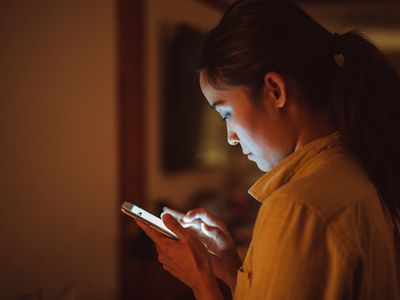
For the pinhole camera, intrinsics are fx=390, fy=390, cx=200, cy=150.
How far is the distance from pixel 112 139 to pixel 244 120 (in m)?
1.25

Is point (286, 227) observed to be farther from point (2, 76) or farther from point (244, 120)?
point (2, 76)

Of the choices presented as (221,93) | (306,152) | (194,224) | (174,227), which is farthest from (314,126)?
(194,224)

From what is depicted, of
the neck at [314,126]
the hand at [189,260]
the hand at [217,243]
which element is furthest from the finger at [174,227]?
the neck at [314,126]

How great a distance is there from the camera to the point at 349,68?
658mm

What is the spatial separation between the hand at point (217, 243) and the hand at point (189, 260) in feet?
0.36

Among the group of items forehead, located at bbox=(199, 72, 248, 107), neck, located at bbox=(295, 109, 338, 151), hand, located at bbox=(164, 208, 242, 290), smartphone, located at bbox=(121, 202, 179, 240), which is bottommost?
hand, located at bbox=(164, 208, 242, 290)

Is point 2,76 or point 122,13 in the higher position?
point 122,13

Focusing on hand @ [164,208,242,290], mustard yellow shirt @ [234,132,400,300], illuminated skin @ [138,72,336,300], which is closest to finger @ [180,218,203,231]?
hand @ [164,208,242,290]

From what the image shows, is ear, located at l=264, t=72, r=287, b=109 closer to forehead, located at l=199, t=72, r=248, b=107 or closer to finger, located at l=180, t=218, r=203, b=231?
forehead, located at l=199, t=72, r=248, b=107

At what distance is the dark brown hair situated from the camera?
632mm

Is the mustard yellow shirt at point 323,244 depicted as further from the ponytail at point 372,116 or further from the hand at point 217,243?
the hand at point 217,243

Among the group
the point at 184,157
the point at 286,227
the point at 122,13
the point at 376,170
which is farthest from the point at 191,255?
the point at 184,157

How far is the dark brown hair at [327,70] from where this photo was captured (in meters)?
0.63

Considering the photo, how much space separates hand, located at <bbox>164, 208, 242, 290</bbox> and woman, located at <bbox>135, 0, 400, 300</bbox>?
0.12 metres
